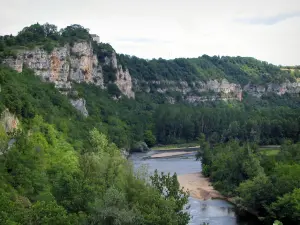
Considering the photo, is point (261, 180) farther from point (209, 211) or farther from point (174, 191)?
point (174, 191)

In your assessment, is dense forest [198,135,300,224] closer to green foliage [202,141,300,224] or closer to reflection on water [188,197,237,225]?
green foliage [202,141,300,224]

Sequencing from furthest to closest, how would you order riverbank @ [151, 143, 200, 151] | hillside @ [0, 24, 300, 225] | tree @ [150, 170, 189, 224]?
riverbank @ [151, 143, 200, 151] < tree @ [150, 170, 189, 224] < hillside @ [0, 24, 300, 225]

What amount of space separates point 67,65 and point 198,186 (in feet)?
202

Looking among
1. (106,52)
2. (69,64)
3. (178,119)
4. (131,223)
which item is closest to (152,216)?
(131,223)

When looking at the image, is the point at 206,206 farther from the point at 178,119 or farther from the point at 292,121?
the point at 178,119

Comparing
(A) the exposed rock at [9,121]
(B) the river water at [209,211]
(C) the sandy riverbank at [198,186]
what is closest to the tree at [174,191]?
(B) the river water at [209,211]

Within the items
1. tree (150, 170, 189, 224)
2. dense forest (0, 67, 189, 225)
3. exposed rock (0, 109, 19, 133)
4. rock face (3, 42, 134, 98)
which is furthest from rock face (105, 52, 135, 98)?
tree (150, 170, 189, 224)

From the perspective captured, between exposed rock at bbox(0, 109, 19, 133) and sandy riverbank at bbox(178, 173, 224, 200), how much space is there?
24.4 m

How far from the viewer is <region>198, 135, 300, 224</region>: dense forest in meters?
52.1

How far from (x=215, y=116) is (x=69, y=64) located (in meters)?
47.1

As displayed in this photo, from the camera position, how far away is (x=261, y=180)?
57.1 meters

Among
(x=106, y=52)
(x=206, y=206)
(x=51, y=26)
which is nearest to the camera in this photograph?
(x=206, y=206)

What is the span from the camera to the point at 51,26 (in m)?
141

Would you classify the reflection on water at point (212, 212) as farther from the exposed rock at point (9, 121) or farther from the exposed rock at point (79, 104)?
the exposed rock at point (79, 104)
